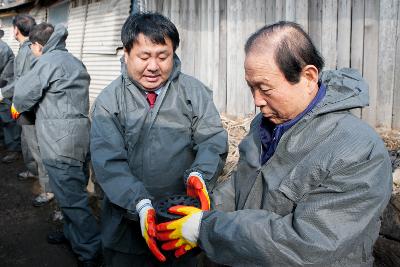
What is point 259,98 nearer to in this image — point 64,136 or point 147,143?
point 147,143

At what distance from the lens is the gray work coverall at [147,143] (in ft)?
8.56

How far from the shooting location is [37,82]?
4.39 metres

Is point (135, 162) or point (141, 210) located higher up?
point (135, 162)

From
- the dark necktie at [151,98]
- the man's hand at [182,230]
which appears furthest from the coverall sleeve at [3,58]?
the man's hand at [182,230]

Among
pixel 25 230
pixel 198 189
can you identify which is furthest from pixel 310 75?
pixel 25 230

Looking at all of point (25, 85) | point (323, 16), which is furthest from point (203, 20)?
point (25, 85)

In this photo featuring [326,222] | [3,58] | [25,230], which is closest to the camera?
[326,222]

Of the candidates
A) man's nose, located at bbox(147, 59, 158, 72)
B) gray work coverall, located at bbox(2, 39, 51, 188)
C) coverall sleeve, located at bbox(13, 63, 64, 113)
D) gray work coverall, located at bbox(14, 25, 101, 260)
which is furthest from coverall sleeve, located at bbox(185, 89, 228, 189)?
gray work coverall, located at bbox(2, 39, 51, 188)

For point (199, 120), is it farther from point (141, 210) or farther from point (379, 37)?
point (379, 37)

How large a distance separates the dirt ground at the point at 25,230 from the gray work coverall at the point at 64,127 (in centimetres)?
36

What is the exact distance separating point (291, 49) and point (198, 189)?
3.65ft

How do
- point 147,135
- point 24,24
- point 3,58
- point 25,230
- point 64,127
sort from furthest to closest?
point 3,58 < point 24,24 < point 25,230 < point 64,127 < point 147,135

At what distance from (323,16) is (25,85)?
12.3 feet

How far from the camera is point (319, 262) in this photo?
56.4 inches
